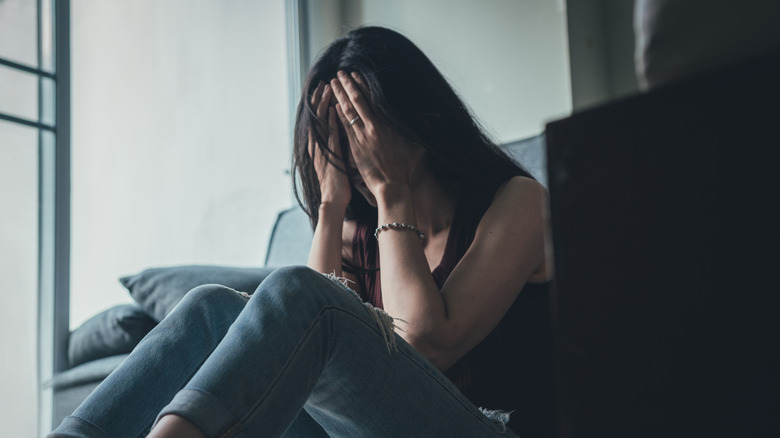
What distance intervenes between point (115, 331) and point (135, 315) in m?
0.07

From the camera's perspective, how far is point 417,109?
4.13ft

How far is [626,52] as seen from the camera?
246 cm

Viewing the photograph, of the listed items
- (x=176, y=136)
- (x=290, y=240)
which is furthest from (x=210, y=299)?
(x=176, y=136)

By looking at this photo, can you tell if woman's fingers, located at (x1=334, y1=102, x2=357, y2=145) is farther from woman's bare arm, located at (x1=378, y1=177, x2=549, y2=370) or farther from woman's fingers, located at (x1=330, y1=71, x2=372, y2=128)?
woman's bare arm, located at (x1=378, y1=177, x2=549, y2=370)

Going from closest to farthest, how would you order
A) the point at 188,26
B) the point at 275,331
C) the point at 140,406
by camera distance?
the point at 275,331
the point at 140,406
the point at 188,26

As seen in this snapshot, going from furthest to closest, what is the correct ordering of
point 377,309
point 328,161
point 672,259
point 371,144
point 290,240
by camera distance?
point 290,240, point 328,161, point 371,144, point 377,309, point 672,259

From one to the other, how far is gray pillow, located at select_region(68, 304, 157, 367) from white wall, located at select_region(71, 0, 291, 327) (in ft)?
2.66

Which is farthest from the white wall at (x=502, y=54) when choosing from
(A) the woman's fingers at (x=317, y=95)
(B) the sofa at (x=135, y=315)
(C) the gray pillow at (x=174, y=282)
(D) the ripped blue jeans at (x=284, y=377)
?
(D) the ripped blue jeans at (x=284, y=377)

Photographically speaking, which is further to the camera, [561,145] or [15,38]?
[15,38]

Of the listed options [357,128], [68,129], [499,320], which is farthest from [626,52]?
[68,129]

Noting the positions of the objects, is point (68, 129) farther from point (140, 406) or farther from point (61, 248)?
point (140, 406)

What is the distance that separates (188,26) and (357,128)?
2201 millimetres

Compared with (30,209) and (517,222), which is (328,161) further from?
(30,209)

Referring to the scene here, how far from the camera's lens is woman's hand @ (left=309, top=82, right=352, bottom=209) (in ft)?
4.33
